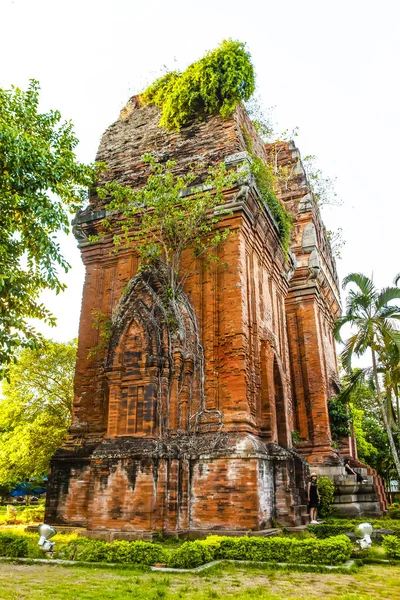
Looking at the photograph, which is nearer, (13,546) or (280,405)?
(13,546)

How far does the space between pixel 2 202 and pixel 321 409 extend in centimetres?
1096

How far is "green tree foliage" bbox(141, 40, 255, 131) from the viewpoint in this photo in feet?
40.6

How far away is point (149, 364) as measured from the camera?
31.1 ft

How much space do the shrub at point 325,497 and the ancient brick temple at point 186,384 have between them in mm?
1195

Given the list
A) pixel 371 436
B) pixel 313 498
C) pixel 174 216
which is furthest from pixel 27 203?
pixel 371 436

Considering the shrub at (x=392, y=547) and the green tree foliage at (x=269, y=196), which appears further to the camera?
the green tree foliage at (x=269, y=196)

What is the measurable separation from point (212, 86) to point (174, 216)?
13.6 feet

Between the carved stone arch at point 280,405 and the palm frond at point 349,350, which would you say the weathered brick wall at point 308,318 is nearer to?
the palm frond at point 349,350

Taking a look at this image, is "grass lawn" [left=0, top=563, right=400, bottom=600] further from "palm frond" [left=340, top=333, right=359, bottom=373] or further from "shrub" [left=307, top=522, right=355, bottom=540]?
"palm frond" [left=340, top=333, right=359, bottom=373]

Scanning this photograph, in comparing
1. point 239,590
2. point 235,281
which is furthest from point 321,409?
point 239,590

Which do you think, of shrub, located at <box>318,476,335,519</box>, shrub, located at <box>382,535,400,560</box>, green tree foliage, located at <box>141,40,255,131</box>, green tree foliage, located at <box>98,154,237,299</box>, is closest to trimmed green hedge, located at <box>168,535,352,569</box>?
shrub, located at <box>382,535,400,560</box>

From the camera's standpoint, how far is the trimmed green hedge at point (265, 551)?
6434 millimetres

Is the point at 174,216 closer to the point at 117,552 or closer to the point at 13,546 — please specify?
the point at 117,552

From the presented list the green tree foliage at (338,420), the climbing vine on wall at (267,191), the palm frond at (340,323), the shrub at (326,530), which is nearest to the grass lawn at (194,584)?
the shrub at (326,530)
